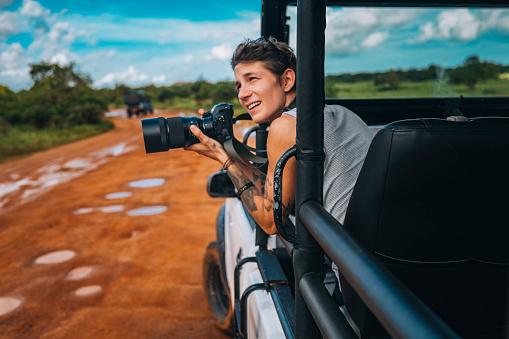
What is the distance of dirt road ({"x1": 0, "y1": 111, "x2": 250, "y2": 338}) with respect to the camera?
119 inches

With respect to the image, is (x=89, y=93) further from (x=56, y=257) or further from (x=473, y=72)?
(x=473, y=72)

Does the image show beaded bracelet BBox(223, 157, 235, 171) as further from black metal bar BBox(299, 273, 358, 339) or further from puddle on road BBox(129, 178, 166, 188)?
puddle on road BBox(129, 178, 166, 188)

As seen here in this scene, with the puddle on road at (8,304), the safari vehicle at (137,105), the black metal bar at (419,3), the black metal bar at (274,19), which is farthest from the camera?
the safari vehicle at (137,105)

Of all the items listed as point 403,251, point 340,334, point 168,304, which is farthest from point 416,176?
point 168,304

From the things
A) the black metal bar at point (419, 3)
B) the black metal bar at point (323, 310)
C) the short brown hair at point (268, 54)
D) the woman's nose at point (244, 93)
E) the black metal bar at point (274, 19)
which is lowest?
the black metal bar at point (323, 310)

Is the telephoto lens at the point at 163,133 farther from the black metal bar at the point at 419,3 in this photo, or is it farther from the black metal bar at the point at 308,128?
the black metal bar at the point at 419,3

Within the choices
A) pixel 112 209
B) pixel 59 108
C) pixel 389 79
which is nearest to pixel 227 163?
pixel 389 79

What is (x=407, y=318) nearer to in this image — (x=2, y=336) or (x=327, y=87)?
(x=327, y=87)

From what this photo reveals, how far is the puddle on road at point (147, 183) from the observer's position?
23.8 feet

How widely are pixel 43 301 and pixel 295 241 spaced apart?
3.27 m

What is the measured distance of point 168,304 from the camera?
3230mm

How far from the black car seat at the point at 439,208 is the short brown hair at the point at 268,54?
740 mm

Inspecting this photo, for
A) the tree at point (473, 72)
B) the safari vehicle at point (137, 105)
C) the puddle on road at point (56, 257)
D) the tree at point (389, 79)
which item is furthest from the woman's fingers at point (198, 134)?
the safari vehicle at point (137, 105)

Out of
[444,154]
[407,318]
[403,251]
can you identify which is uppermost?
[444,154]
